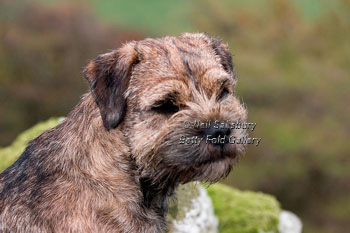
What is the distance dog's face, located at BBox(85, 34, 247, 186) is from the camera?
14.0 feet

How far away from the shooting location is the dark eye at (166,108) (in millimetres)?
4344

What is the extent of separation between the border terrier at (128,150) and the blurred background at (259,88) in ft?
36.1

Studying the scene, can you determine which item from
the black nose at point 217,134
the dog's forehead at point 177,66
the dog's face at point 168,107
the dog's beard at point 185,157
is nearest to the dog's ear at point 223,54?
the dog's forehead at point 177,66

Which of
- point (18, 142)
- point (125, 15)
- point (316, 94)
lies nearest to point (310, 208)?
point (316, 94)

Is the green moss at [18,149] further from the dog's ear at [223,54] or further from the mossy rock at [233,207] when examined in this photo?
the dog's ear at [223,54]

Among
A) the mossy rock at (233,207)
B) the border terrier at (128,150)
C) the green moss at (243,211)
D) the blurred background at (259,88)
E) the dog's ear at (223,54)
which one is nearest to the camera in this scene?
the border terrier at (128,150)

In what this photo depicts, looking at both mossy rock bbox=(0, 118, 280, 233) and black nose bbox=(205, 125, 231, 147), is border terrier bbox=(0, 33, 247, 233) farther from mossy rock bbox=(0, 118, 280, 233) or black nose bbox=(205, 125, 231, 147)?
mossy rock bbox=(0, 118, 280, 233)

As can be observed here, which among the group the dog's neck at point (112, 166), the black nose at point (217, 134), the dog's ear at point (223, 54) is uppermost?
the dog's ear at point (223, 54)

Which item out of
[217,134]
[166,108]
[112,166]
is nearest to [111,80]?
[166,108]

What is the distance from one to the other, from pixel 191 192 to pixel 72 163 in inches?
90.3

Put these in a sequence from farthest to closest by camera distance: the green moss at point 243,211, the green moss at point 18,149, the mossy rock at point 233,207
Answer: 1. the green moss at point 18,149
2. the green moss at point 243,211
3. the mossy rock at point 233,207

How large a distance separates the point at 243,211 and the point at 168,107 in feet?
10.2

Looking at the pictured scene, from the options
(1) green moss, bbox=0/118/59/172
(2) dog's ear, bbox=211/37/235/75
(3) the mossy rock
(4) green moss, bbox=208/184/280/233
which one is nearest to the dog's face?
(2) dog's ear, bbox=211/37/235/75

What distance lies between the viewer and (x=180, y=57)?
4469mm
